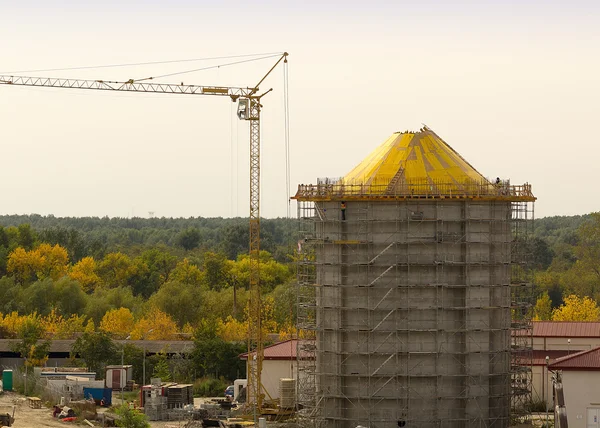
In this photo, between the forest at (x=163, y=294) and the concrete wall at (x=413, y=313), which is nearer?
the concrete wall at (x=413, y=313)

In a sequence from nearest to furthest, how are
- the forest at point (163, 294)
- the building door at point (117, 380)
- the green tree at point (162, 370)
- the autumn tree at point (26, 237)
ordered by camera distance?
the building door at point (117, 380) → the green tree at point (162, 370) → the forest at point (163, 294) → the autumn tree at point (26, 237)

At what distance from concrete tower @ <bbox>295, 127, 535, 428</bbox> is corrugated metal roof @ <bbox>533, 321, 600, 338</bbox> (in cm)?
1636

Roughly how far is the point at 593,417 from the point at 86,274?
4342 inches

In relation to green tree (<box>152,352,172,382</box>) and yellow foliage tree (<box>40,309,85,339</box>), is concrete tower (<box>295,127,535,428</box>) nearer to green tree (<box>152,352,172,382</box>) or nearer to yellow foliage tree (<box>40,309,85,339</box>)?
green tree (<box>152,352,172,382</box>)

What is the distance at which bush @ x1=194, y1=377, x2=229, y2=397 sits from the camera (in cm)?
10169

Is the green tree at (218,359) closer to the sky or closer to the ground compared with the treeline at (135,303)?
closer to the ground

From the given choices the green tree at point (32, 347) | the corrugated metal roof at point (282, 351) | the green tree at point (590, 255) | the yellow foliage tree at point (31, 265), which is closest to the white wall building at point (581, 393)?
the corrugated metal roof at point (282, 351)

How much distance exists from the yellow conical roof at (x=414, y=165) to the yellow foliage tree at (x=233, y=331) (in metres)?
38.8

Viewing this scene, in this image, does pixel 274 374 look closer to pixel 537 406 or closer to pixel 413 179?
pixel 537 406

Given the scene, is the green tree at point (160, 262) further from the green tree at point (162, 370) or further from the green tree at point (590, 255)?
the green tree at point (162, 370)

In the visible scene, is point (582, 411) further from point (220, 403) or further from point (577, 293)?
point (577, 293)

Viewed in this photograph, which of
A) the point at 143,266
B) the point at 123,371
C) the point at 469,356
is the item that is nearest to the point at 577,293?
the point at 143,266

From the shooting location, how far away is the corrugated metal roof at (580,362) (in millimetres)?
72688

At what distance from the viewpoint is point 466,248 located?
75.4m
